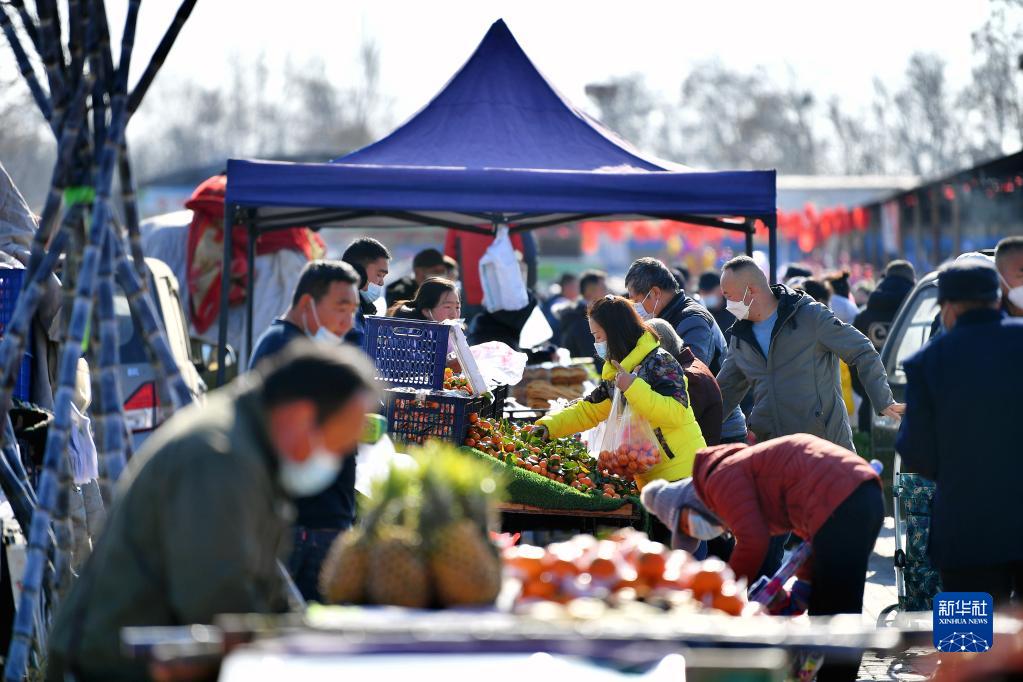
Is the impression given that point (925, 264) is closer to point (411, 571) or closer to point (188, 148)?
point (411, 571)

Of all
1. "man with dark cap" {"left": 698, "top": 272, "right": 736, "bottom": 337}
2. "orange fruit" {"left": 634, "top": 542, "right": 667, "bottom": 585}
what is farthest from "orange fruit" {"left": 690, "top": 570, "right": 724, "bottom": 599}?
"man with dark cap" {"left": 698, "top": 272, "right": 736, "bottom": 337}

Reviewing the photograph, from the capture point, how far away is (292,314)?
515 centimetres

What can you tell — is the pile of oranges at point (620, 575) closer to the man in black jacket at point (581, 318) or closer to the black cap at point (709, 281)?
the man in black jacket at point (581, 318)

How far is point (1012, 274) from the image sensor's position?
20.9 ft

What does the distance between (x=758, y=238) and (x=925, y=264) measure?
5.89m

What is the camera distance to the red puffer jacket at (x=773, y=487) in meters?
5.05

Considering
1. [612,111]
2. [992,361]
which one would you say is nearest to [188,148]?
[612,111]

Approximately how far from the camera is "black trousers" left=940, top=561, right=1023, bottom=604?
5.27m

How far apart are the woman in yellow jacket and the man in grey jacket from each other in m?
1.11

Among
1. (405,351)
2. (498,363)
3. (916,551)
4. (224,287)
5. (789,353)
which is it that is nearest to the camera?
(916,551)

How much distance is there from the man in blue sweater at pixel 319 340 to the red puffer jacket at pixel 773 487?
4.47 feet

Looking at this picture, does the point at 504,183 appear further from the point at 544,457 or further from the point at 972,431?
the point at 972,431

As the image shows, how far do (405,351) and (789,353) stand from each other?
2.19m

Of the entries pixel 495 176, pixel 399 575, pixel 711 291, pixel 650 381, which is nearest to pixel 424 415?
pixel 650 381
